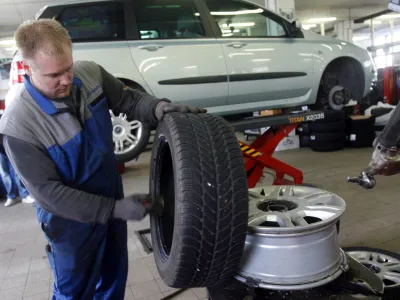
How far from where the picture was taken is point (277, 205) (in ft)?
4.79

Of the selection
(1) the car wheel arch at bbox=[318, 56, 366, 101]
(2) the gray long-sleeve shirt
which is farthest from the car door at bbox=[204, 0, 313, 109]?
(2) the gray long-sleeve shirt

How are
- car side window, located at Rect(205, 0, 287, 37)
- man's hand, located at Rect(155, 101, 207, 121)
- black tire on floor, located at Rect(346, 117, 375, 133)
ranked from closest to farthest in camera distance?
man's hand, located at Rect(155, 101, 207, 121) < car side window, located at Rect(205, 0, 287, 37) < black tire on floor, located at Rect(346, 117, 375, 133)

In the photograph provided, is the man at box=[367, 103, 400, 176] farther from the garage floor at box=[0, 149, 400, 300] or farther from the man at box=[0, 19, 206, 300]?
the garage floor at box=[0, 149, 400, 300]

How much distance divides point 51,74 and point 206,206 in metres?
0.75

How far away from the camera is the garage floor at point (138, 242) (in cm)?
251

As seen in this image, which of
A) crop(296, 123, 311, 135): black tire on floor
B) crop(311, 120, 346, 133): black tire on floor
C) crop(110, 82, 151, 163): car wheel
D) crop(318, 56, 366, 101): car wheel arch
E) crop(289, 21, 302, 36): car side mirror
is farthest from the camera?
crop(296, 123, 311, 135): black tire on floor

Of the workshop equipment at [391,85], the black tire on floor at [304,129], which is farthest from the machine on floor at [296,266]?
the workshop equipment at [391,85]

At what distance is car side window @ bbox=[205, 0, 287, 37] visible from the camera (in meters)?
3.62

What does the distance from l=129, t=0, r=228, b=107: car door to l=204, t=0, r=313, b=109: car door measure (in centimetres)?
14

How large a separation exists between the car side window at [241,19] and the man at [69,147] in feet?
7.35

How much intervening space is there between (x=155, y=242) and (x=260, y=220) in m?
0.49

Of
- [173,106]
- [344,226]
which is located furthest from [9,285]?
[344,226]

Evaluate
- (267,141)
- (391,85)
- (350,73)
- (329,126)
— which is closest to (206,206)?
(267,141)

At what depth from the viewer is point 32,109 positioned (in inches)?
52.9
